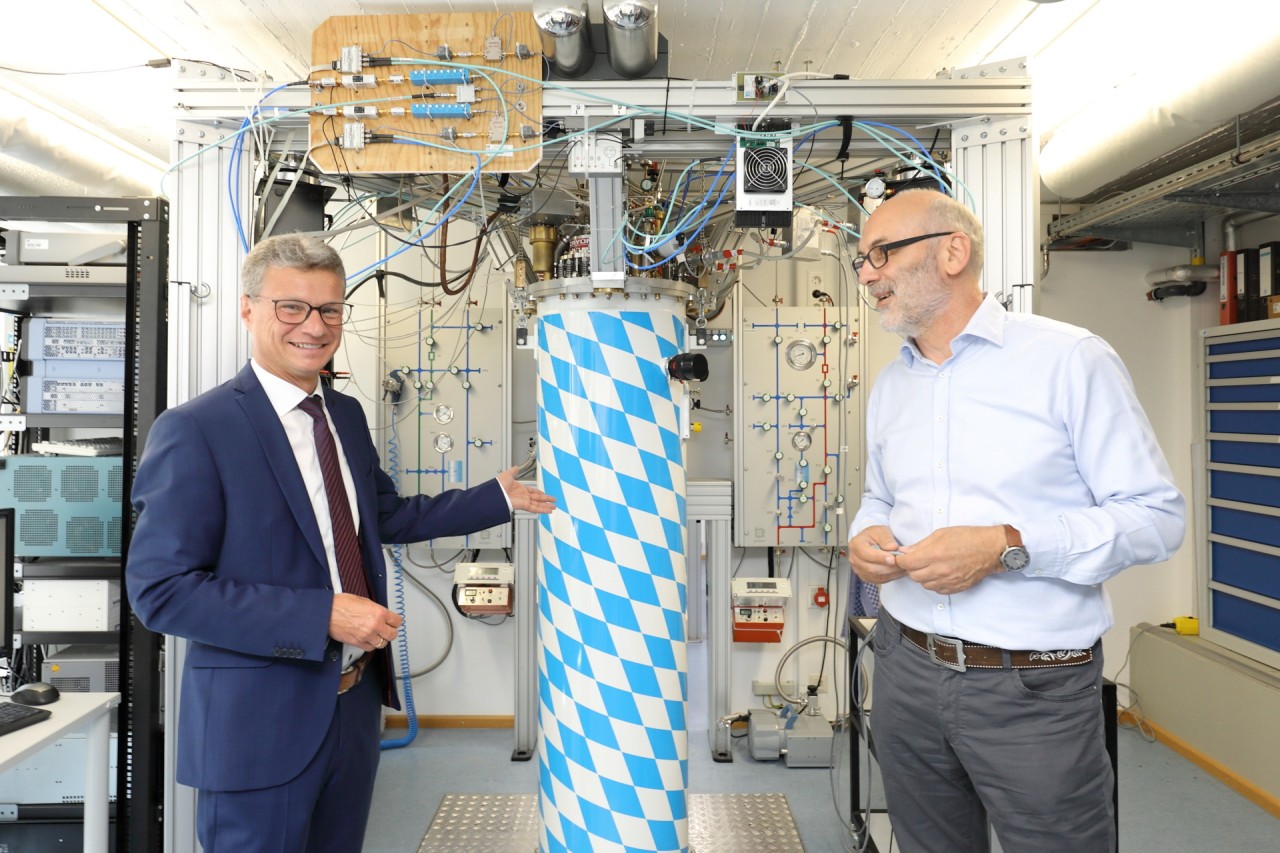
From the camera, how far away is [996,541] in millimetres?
1342

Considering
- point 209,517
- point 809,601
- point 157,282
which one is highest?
point 157,282

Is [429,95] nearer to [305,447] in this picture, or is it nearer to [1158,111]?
[305,447]

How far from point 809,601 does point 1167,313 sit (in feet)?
8.01

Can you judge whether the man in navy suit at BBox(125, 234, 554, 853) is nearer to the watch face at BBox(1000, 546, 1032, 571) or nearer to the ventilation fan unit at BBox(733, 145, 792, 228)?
the ventilation fan unit at BBox(733, 145, 792, 228)

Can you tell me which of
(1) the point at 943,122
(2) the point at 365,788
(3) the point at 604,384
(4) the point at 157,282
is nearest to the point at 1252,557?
(1) the point at 943,122

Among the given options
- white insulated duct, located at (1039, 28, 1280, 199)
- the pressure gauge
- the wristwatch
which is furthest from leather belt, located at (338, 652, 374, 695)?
the pressure gauge

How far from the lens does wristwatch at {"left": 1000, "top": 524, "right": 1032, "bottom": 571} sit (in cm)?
133

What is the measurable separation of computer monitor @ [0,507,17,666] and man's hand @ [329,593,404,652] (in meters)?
1.14

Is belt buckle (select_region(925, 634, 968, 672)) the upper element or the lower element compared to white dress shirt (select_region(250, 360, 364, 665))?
lower

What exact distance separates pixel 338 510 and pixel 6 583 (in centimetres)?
107

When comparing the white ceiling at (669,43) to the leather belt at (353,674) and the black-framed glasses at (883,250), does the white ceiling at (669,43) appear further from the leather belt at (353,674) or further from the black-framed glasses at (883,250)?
the leather belt at (353,674)

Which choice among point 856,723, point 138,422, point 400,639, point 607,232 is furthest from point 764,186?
point 400,639

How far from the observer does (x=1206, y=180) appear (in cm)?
292

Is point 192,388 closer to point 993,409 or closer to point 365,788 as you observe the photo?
point 365,788
